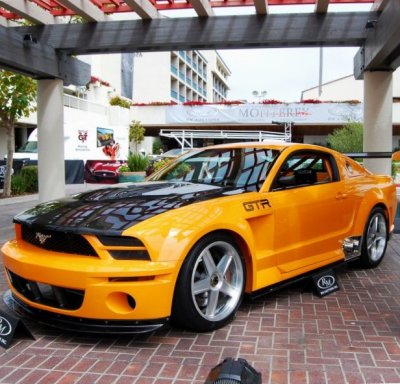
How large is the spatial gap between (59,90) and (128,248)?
6.97m

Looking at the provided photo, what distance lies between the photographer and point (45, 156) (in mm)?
9602

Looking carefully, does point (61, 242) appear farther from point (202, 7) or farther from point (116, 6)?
point (116, 6)

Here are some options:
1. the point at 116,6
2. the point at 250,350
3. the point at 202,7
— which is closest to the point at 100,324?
the point at 250,350

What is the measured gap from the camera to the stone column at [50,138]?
949 cm

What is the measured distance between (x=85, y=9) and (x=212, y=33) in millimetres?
2109

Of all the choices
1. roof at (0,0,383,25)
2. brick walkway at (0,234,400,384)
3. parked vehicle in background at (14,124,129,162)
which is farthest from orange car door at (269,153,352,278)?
parked vehicle in background at (14,124,129,162)

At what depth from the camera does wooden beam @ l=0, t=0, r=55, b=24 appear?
24.2 feet

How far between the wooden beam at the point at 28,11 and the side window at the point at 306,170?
5062 mm

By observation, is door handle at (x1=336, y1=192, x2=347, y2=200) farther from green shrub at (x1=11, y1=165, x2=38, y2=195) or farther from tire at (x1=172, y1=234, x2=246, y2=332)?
green shrub at (x1=11, y1=165, x2=38, y2=195)

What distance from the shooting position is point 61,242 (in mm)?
3555

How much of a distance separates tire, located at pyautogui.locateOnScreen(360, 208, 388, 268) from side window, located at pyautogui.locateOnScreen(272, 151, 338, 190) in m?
0.84

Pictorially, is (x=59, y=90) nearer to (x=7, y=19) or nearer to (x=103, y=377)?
(x=7, y=19)

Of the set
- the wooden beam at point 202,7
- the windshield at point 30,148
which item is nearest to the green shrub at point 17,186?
the windshield at point 30,148

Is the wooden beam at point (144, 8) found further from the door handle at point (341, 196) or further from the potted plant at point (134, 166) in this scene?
the potted plant at point (134, 166)
